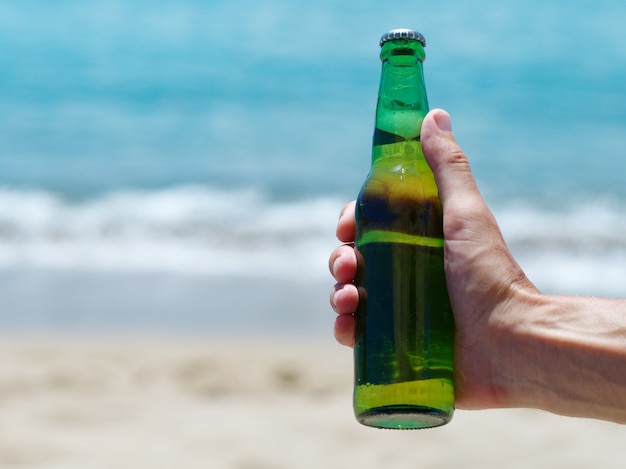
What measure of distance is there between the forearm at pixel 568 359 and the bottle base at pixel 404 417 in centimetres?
24

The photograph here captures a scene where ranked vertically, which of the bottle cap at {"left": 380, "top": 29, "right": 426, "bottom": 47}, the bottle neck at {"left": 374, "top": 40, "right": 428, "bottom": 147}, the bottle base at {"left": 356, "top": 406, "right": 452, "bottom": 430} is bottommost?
the bottle base at {"left": 356, "top": 406, "right": 452, "bottom": 430}

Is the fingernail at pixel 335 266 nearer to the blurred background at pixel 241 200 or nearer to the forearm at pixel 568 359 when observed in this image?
the forearm at pixel 568 359

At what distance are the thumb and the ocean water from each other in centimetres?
284

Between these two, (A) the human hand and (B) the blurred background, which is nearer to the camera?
(A) the human hand

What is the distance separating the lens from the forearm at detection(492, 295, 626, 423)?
195 cm

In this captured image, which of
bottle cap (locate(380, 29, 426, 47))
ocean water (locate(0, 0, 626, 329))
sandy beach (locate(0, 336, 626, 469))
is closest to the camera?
bottle cap (locate(380, 29, 426, 47))

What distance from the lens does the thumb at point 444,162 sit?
2.00 metres

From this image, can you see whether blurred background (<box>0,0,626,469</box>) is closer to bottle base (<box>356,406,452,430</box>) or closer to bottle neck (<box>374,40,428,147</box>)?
bottle base (<box>356,406,452,430</box>)

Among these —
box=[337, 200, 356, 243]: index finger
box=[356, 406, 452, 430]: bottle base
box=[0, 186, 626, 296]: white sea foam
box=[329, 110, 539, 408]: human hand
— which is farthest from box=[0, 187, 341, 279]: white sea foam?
box=[356, 406, 452, 430]: bottle base

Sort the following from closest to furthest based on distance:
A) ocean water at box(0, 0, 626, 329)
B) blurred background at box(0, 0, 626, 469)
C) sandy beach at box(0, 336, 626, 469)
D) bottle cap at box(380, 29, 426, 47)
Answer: bottle cap at box(380, 29, 426, 47), sandy beach at box(0, 336, 626, 469), blurred background at box(0, 0, 626, 469), ocean water at box(0, 0, 626, 329)

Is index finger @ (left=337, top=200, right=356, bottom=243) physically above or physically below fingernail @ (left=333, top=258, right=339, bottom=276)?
above

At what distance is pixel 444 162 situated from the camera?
200cm

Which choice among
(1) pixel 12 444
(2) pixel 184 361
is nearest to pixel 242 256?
(2) pixel 184 361

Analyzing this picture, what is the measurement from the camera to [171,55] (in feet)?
35.9
